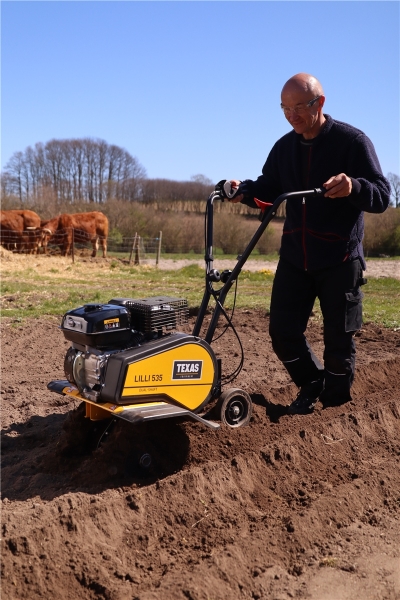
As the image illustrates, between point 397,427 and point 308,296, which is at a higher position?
point 308,296

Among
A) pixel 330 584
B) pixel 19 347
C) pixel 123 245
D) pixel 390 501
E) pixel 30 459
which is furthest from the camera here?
pixel 123 245

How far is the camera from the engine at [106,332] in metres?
4.00

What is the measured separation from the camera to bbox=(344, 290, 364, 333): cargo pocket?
4751 millimetres

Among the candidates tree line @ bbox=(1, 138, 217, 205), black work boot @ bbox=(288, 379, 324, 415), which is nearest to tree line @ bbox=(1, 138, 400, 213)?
tree line @ bbox=(1, 138, 217, 205)

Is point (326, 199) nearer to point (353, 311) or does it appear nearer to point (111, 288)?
point (353, 311)

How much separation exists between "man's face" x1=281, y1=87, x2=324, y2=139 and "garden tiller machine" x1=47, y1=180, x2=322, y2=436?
1.73ft

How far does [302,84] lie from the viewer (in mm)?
4375

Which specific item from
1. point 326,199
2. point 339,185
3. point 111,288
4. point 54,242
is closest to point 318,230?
point 326,199

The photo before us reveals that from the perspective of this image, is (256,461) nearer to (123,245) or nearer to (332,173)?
(332,173)

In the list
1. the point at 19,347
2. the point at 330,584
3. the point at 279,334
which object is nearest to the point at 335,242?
the point at 279,334

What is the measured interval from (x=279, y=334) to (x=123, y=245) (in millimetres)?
28540

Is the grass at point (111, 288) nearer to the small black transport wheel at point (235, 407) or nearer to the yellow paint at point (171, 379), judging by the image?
the small black transport wheel at point (235, 407)

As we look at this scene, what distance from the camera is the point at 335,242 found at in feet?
15.5

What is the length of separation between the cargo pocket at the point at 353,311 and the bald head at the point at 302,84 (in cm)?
142
